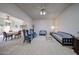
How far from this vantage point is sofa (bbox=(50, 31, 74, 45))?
351 centimetres

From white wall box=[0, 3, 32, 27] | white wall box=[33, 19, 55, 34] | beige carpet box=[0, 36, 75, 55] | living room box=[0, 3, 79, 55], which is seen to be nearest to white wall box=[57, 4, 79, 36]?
living room box=[0, 3, 79, 55]

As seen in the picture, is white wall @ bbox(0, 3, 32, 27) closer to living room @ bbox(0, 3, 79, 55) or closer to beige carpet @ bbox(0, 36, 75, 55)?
living room @ bbox(0, 3, 79, 55)

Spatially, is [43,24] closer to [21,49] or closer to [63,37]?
[63,37]

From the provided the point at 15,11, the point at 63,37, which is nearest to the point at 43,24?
the point at 63,37

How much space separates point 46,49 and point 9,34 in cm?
129

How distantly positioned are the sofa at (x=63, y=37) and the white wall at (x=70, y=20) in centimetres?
17

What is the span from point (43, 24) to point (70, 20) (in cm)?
98

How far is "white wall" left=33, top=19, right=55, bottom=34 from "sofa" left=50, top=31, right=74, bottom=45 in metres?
0.30

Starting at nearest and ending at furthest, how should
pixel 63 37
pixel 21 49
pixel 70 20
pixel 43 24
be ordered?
pixel 21 49
pixel 70 20
pixel 43 24
pixel 63 37

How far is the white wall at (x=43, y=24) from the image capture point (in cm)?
344

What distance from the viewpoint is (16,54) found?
9.46ft

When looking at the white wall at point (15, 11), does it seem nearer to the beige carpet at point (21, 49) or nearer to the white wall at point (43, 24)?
the white wall at point (43, 24)

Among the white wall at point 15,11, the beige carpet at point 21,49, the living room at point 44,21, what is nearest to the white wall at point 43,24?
the living room at point 44,21

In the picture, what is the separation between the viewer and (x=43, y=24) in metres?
3.59
